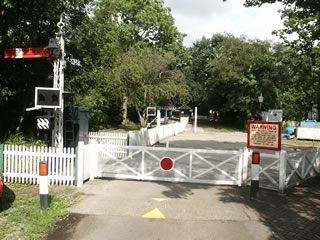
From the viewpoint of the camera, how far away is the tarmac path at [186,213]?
14.9 feet

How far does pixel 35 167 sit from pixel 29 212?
2.19 meters

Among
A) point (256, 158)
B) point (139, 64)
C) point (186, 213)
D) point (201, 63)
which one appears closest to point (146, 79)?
point (139, 64)

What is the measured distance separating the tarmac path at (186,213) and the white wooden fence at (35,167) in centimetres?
63

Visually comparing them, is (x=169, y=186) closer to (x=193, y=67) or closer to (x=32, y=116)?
(x=32, y=116)

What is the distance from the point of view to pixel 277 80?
111 feet

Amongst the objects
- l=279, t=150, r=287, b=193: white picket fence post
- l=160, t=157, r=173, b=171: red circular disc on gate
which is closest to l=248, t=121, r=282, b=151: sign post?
l=279, t=150, r=287, b=193: white picket fence post

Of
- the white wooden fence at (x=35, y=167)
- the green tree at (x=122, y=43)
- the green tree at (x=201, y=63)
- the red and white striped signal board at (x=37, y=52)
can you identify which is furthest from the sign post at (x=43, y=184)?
the green tree at (x=201, y=63)

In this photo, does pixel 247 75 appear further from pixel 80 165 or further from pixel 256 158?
pixel 80 165

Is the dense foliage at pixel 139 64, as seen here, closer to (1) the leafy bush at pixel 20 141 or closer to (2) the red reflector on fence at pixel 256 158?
(1) the leafy bush at pixel 20 141

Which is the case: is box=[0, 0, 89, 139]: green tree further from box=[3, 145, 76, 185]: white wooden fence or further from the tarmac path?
the tarmac path

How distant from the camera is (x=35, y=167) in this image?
7.29 m

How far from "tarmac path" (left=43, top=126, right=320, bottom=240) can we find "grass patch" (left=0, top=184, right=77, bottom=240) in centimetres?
23

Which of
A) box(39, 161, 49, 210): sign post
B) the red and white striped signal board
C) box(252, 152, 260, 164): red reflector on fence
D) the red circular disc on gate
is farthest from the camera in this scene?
the red and white striped signal board

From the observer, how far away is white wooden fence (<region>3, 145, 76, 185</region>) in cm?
709
